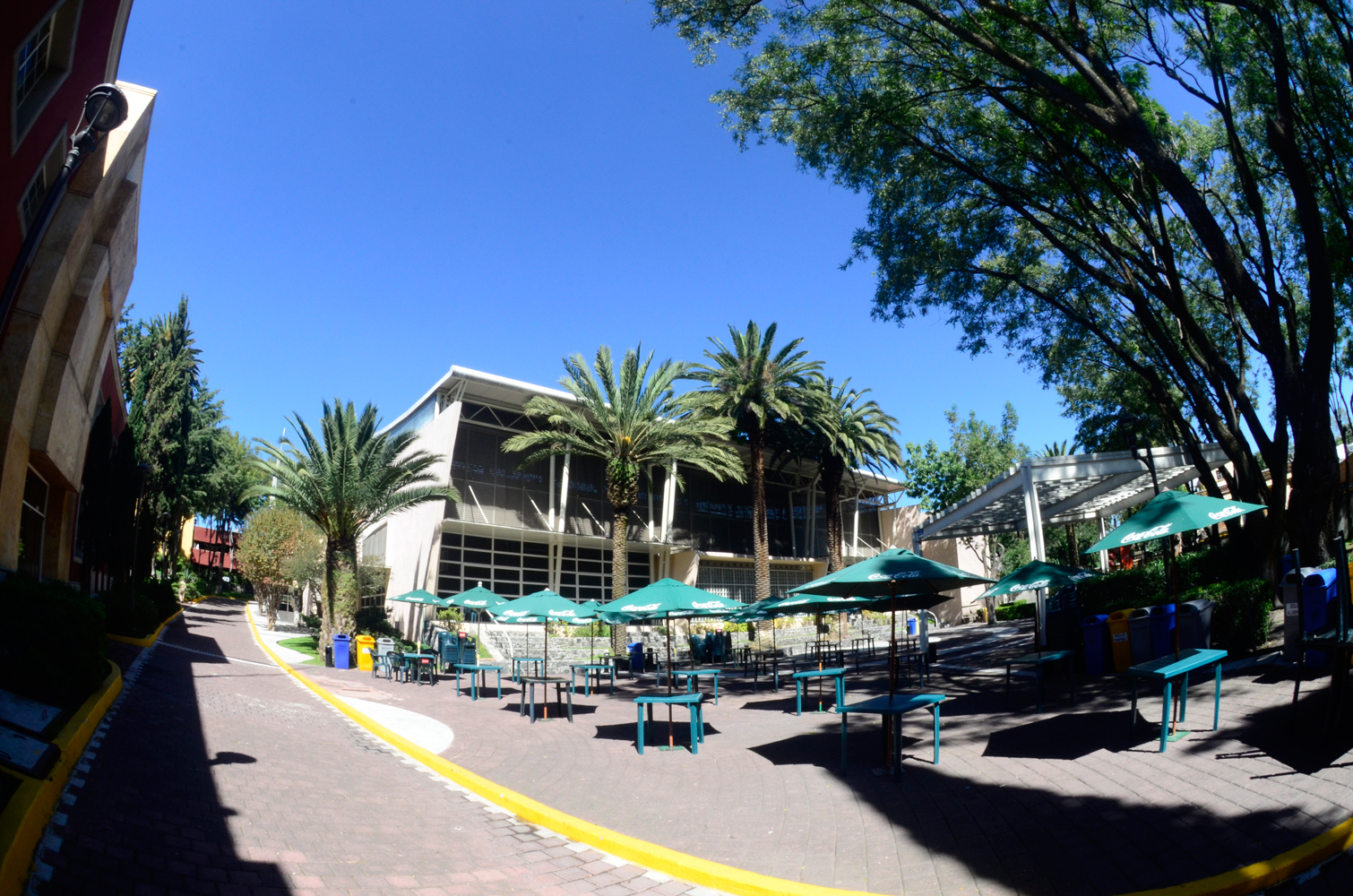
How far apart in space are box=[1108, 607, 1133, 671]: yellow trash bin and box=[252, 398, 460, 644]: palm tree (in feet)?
70.9

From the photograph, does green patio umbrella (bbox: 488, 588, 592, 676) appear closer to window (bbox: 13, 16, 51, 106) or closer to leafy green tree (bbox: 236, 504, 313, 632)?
window (bbox: 13, 16, 51, 106)

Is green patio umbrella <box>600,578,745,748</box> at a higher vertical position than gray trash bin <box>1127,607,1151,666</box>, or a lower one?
higher

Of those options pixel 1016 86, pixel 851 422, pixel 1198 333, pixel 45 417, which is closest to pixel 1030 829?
pixel 1198 333

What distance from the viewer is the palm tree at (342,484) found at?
25688 millimetres

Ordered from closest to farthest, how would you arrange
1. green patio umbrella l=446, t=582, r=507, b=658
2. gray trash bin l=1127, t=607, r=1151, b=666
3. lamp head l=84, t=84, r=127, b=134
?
lamp head l=84, t=84, r=127, b=134
gray trash bin l=1127, t=607, r=1151, b=666
green patio umbrella l=446, t=582, r=507, b=658

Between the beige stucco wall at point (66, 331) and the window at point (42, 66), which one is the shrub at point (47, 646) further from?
the window at point (42, 66)

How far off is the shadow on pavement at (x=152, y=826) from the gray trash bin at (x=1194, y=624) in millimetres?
11333

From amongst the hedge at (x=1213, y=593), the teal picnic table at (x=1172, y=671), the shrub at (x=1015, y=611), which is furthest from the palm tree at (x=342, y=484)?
the shrub at (x=1015, y=611)

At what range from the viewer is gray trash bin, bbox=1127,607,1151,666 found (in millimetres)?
11552

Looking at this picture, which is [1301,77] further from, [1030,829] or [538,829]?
[538,829]

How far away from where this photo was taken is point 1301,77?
12711mm

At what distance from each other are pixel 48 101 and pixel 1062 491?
24.7 m

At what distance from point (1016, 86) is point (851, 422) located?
24431 millimetres

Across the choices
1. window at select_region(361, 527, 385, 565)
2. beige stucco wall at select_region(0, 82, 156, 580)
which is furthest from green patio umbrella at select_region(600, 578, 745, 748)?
window at select_region(361, 527, 385, 565)
